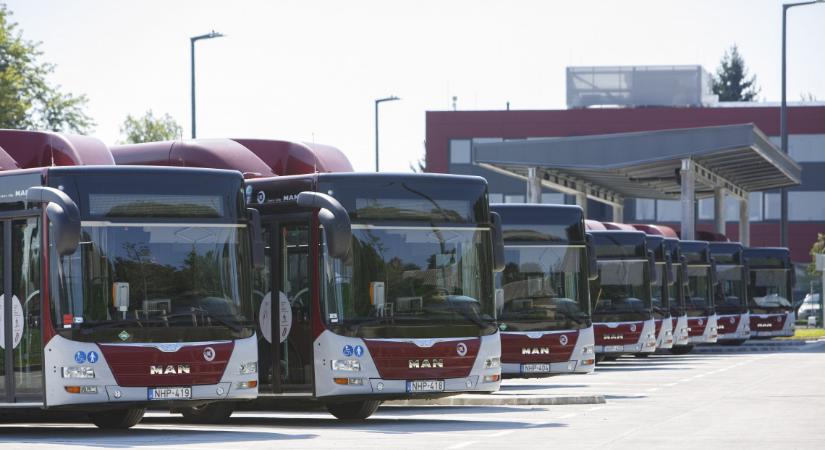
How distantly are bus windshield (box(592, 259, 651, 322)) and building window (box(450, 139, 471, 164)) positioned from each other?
51868 millimetres

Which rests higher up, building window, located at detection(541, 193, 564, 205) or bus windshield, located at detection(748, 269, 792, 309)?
building window, located at detection(541, 193, 564, 205)

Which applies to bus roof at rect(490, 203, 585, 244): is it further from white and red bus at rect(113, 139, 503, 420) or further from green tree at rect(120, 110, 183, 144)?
green tree at rect(120, 110, 183, 144)

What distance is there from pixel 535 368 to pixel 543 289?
5.03 feet

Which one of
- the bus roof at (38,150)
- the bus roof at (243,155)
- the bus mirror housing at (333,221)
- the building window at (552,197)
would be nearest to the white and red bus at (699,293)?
the bus roof at (243,155)

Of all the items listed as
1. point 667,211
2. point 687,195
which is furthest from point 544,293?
point 667,211

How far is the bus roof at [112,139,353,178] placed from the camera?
73.8 feet

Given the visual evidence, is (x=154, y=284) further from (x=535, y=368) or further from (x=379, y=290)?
(x=535, y=368)

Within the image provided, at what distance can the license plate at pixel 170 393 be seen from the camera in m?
17.3

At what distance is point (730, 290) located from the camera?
4784cm

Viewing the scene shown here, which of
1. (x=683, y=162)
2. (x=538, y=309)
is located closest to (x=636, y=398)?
(x=538, y=309)

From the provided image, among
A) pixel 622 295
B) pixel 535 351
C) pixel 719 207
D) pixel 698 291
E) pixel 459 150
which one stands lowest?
pixel 698 291

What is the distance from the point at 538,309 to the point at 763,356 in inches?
660

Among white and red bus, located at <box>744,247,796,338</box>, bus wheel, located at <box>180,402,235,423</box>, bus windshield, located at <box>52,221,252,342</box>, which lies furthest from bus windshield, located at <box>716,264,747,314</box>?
bus windshield, located at <box>52,221,252,342</box>

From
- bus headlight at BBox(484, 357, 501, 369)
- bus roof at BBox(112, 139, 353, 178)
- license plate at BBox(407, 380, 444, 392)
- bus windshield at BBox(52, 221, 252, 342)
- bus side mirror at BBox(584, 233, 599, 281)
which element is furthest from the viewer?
bus side mirror at BBox(584, 233, 599, 281)
